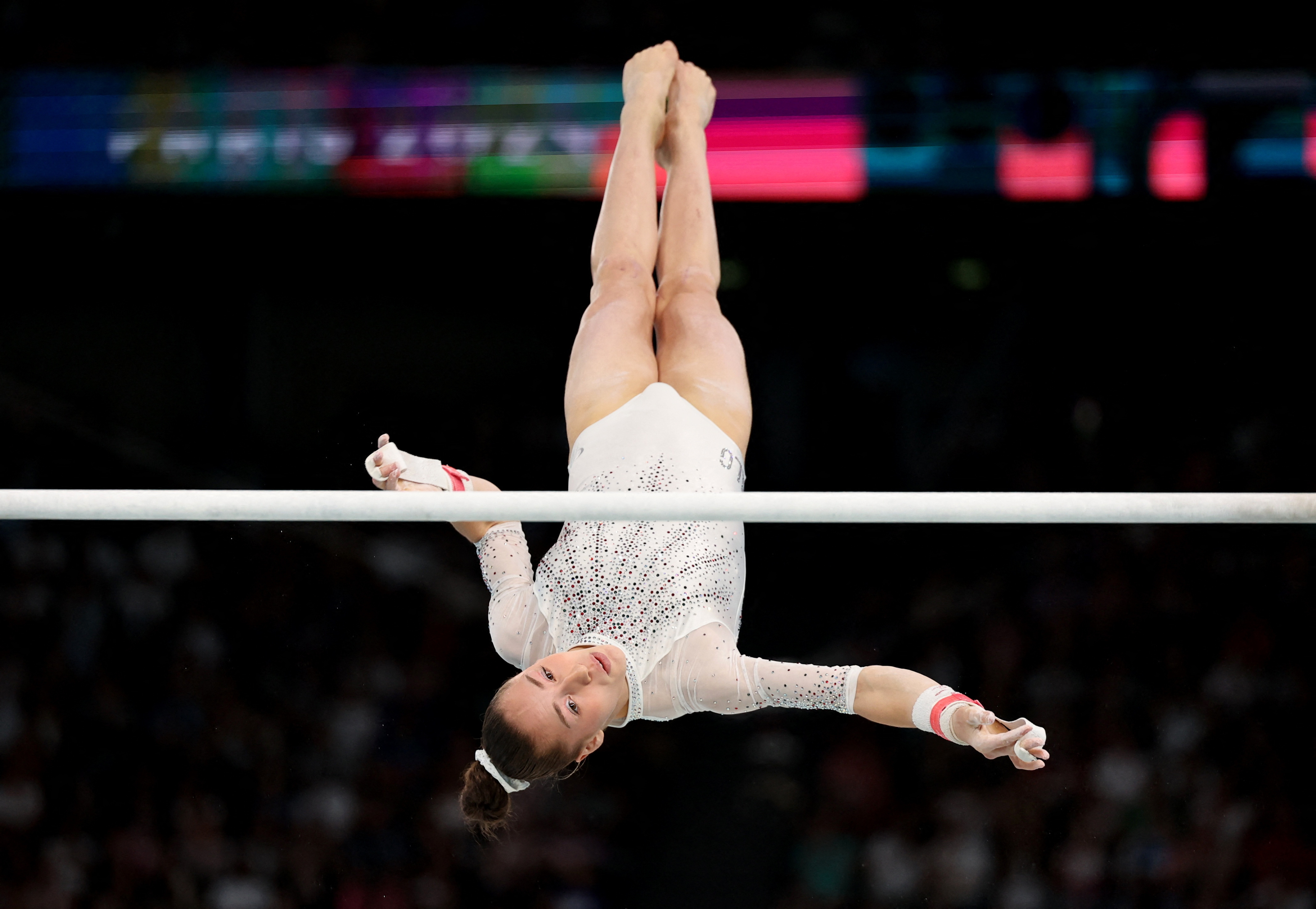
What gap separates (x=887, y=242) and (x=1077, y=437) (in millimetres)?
1028

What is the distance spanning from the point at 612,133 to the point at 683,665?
2548 millimetres

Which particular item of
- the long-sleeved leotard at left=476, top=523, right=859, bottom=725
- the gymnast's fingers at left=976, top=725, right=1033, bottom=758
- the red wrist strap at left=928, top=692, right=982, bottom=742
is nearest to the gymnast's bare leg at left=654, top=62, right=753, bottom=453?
the long-sleeved leotard at left=476, top=523, right=859, bottom=725

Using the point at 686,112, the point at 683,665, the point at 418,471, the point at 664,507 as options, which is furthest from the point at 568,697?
the point at 686,112

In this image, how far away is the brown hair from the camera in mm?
2361

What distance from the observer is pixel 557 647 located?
2.57m

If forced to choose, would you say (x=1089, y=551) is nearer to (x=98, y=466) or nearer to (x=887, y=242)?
(x=887, y=242)

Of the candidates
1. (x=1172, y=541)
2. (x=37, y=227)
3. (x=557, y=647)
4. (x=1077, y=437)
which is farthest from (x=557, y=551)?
(x=37, y=227)

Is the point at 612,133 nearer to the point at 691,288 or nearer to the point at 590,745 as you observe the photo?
the point at 691,288

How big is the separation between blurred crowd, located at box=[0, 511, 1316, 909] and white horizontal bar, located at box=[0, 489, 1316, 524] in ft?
7.46

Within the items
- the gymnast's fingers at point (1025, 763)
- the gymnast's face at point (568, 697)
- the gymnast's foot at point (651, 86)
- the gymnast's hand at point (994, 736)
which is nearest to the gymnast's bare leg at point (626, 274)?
the gymnast's foot at point (651, 86)

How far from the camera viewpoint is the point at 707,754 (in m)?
4.07

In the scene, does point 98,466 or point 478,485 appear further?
point 98,466

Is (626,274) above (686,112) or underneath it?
underneath

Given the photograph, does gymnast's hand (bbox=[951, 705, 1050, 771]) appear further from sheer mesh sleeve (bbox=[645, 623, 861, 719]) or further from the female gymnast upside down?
sheer mesh sleeve (bbox=[645, 623, 861, 719])
